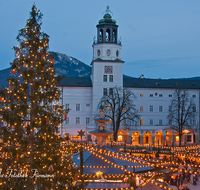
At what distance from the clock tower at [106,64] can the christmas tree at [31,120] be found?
42203 mm

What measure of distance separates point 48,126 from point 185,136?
50632mm

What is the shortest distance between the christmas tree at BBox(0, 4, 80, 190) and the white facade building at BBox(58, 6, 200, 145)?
4053 cm

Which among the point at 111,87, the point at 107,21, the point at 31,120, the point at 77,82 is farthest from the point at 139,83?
the point at 31,120

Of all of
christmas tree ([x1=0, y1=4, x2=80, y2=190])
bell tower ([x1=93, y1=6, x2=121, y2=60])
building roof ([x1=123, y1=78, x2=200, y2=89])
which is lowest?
christmas tree ([x1=0, y1=4, x2=80, y2=190])

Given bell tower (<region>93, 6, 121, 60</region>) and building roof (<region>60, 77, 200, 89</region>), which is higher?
bell tower (<region>93, 6, 121, 60</region>)

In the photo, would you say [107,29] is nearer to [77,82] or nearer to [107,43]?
[107,43]

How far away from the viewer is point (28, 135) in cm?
1233

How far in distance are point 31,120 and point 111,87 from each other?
43.5 meters

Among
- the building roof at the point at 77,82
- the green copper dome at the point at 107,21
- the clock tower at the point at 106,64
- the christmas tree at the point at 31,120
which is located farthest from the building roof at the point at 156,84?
the christmas tree at the point at 31,120

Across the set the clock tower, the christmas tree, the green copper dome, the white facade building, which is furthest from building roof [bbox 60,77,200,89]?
the christmas tree

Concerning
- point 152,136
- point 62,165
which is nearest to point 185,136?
point 152,136

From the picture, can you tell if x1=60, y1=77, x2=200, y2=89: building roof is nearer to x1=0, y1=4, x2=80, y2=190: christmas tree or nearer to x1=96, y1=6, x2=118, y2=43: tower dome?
x1=96, y1=6, x2=118, y2=43: tower dome

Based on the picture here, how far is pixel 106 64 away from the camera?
55156 millimetres

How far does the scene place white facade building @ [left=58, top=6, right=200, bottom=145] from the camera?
54875mm
